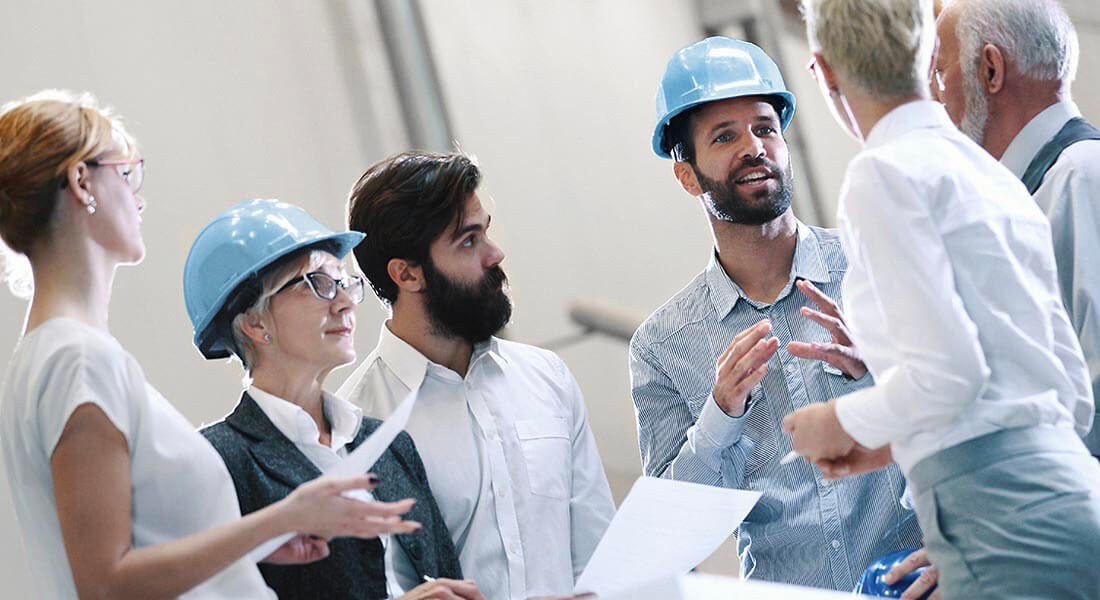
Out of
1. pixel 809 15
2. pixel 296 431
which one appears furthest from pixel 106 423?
pixel 809 15

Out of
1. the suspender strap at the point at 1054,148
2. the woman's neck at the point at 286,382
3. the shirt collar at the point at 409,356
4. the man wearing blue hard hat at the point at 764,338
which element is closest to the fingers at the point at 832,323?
the man wearing blue hard hat at the point at 764,338

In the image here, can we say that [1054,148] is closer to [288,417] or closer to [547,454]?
[547,454]

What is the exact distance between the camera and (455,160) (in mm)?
2760

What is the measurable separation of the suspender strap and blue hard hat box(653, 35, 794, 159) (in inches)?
25.2

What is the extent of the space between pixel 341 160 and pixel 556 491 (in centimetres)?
251

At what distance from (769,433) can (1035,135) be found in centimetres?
82

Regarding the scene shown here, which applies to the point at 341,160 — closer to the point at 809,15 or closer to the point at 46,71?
the point at 46,71

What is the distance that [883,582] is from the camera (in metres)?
2.11

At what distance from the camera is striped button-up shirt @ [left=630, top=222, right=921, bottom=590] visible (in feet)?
8.28

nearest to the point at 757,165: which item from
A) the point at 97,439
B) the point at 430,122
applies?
the point at 97,439

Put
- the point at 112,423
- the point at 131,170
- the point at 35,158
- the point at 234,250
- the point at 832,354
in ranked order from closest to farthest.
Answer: the point at 112,423
the point at 35,158
the point at 131,170
the point at 832,354
the point at 234,250

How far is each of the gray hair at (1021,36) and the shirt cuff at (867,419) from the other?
3.66ft

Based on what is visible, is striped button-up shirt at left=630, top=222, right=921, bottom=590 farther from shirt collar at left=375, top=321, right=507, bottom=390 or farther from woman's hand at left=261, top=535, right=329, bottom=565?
woman's hand at left=261, top=535, right=329, bottom=565

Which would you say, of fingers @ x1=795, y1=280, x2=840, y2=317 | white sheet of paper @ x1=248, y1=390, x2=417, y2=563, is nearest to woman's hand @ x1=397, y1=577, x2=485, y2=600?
white sheet of paper @ x1=248, y1=390, x2=417, y2=563
